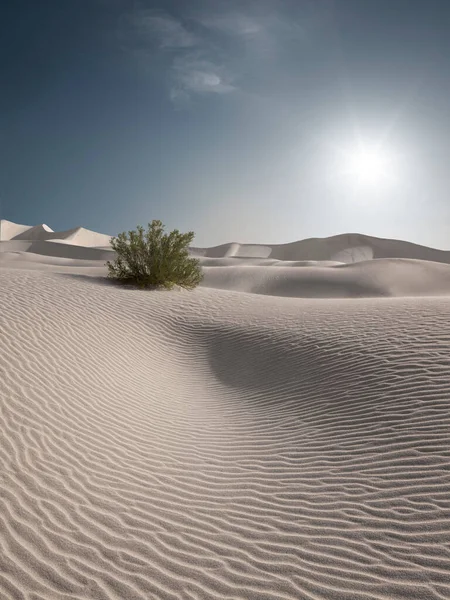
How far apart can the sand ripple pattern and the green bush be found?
18.2 ft

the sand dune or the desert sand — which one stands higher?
the sand dune

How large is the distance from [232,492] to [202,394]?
307 cm

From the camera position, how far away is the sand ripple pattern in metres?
2.92

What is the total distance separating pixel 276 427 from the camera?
5461mm

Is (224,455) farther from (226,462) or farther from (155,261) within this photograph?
(155,261)

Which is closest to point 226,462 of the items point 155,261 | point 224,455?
point 224,455

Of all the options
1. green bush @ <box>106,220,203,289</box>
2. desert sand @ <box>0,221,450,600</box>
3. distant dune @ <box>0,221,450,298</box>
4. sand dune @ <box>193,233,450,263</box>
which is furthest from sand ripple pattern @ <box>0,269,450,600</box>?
sand dune @ <box>193,233,450,263</box>

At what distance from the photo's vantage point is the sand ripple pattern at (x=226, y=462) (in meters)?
2.92

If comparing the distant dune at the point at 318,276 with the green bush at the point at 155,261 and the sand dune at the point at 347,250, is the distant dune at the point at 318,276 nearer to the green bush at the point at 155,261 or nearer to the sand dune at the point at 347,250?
the green bush at the point at 155,261

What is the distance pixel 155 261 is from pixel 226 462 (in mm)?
10690

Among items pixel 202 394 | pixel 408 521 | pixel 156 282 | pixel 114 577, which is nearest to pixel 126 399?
pixel 202 394

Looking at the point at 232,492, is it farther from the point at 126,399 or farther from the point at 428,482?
the point at 126,399

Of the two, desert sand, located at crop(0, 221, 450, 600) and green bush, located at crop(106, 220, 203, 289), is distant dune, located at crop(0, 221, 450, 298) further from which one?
desert sand, located at crop(0, 221, 450, 600)

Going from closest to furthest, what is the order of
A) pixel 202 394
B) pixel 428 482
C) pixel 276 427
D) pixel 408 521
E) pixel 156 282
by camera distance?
pixel 408 521 < pixel 428 482 < pixel 276 427 < pixel 202 394 < pixel 156 282
